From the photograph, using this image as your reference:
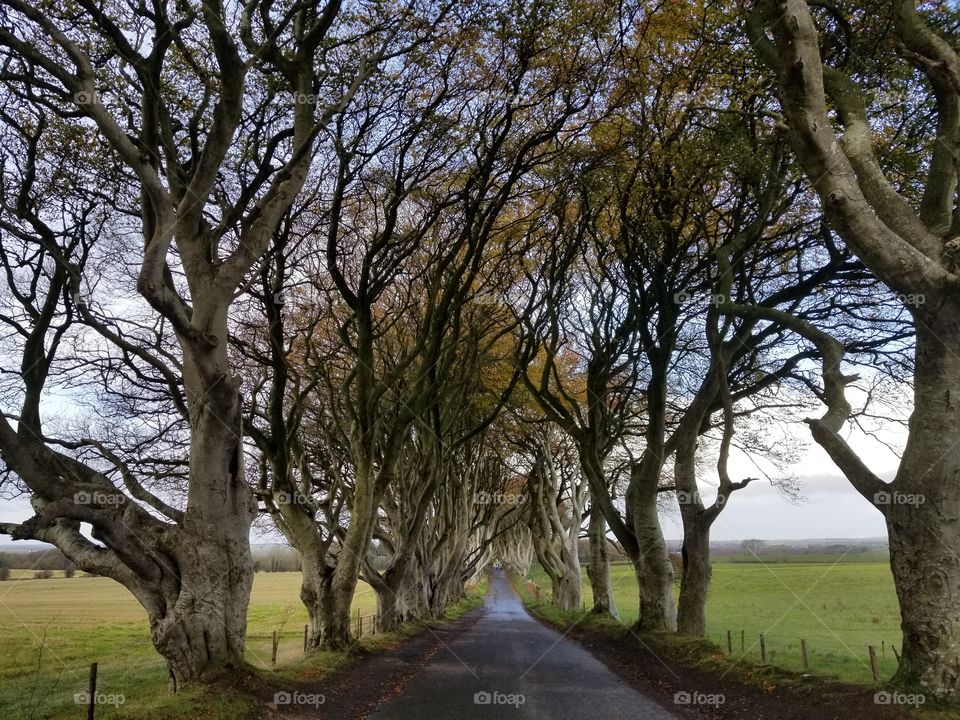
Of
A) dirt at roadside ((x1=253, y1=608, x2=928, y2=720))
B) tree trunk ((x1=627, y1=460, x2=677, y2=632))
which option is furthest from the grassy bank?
tree trunk ((x1=627, y1=460, x2=677, y2=632))

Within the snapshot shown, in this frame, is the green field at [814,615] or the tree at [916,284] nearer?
the tree at [916,284]

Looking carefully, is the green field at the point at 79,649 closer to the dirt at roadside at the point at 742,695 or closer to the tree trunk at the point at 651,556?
the dirt at roadside at the point at 742,695

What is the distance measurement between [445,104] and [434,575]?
23.8 m

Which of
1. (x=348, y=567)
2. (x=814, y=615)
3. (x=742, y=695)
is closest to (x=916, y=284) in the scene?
(x=742, y=695)

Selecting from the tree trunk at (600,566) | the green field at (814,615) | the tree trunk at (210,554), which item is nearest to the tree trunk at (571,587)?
the green field at (814,615)

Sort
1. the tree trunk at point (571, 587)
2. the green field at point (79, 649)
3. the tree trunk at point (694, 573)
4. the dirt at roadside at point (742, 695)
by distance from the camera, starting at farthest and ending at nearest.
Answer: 1. the tree trunk at point (571, 587)
2. the tree trunk at point (694, 573)
3. the green field at point (79, 649)
4. the dirt at roadside at point (742, 695)

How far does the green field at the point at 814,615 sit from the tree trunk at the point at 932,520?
2.00m

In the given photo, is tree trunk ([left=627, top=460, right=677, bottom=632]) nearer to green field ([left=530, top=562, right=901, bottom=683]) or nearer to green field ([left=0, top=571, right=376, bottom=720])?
green field ([left=530, top=562, right=901, bottom=683])

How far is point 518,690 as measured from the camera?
35.8 feet

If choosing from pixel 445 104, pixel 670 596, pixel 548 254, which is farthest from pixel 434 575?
pixel 445 104

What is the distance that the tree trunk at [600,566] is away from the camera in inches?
912

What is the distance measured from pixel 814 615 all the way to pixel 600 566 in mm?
17143

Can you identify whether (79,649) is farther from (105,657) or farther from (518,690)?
(518,690)

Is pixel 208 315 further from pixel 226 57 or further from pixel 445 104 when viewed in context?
pixel 445 104
